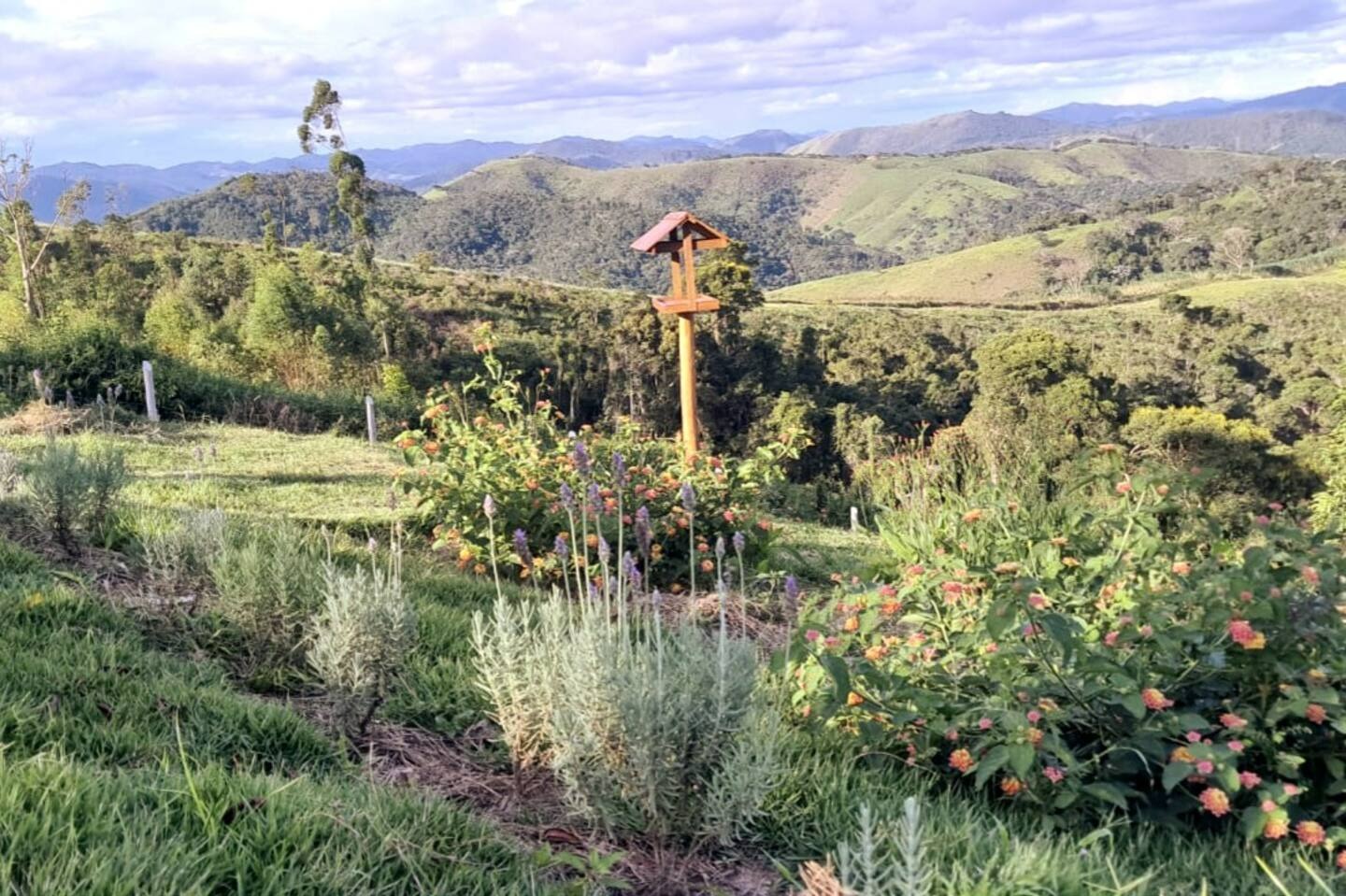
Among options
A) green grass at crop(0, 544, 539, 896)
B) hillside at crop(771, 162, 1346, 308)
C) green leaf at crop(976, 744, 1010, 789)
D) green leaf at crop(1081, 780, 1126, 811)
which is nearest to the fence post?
green grass at crop(0, 544, 539, 896)

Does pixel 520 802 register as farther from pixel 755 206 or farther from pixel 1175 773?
pixel 755 206

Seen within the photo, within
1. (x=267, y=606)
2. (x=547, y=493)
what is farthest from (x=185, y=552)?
(x=547, y=493)

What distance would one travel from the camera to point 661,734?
65.6 inches

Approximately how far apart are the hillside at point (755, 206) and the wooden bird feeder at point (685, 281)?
A: 40006 millimetres

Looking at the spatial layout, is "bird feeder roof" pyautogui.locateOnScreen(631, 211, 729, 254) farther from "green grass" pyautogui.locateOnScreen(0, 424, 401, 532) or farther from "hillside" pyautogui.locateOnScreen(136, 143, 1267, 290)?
"hillside" pyautogui.locateOnScreen(136, 143, 1267, 290)

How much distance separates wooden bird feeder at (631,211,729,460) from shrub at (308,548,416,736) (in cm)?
451

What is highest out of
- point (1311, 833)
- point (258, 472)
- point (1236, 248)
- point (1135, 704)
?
point (1135, 704)

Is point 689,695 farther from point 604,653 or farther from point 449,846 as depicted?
point 449,846

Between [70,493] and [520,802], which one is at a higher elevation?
[70,493]

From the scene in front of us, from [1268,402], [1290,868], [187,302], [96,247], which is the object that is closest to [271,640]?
[1290,868]

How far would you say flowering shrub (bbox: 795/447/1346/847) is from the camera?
1865 millimetres

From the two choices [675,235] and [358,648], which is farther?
[675,235]

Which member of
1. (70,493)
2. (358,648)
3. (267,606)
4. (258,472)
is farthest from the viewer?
(258,472)

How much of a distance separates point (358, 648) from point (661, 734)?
0.84 m
